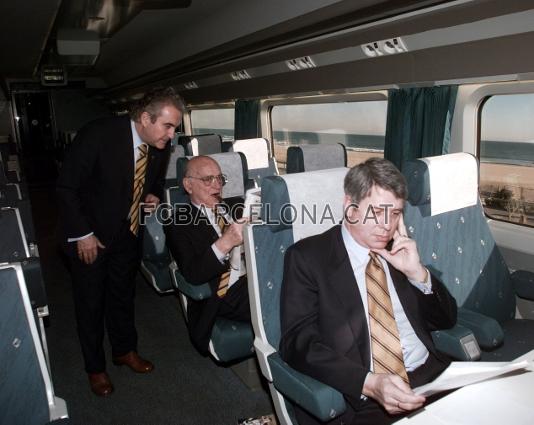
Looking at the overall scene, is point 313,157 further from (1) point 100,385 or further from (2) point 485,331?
(1) point 100,385

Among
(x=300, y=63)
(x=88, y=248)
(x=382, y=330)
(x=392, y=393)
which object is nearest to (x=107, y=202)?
(x=88, y=248)

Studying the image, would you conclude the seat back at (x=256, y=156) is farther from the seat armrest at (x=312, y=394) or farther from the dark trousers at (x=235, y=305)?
the seat armrest at (x=312, y=394)

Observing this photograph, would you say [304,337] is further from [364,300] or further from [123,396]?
[123,396]

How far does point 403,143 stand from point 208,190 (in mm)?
2111

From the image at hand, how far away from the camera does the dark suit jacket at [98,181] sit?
8.39ft

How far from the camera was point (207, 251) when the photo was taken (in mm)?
2549

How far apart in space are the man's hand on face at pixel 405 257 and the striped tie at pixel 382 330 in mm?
82

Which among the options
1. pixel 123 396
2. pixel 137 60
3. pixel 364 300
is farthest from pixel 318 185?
pixel 137 60

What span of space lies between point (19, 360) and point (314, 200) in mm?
1285

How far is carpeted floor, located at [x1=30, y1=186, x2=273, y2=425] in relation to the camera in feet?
9.27

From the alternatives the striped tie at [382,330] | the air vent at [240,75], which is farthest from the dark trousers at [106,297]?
the air vent at [240,75]

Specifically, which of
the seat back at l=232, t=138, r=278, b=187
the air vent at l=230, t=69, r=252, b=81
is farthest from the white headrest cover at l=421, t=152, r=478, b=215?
the air vent at l=230, t=69, r=252, b=81

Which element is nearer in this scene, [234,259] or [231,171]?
[234,259]

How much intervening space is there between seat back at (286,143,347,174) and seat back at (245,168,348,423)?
1887mm
